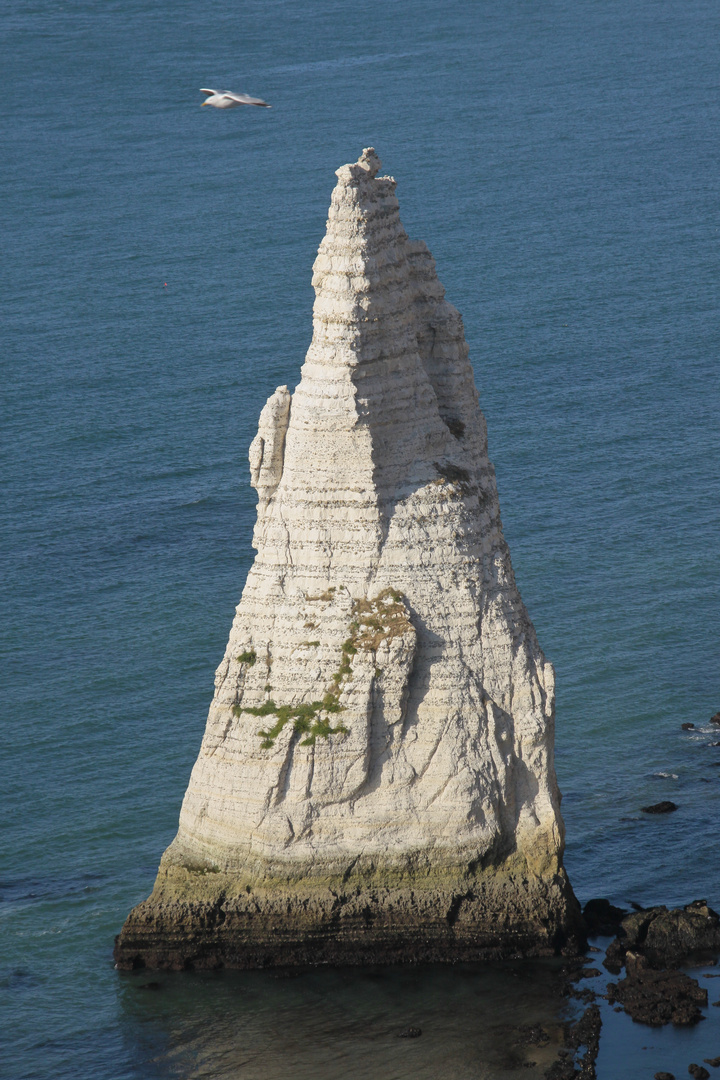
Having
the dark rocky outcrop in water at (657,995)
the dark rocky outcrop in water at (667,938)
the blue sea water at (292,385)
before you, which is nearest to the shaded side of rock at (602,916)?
the dark rocky outcrop in water at (667,938)

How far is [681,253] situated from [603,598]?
49.5 meters

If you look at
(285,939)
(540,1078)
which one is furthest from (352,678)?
(540,1078)

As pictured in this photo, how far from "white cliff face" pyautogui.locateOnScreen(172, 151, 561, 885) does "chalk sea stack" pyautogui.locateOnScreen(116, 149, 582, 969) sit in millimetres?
45

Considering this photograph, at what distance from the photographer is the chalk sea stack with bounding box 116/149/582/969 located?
39500 mm

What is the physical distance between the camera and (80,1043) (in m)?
38.7

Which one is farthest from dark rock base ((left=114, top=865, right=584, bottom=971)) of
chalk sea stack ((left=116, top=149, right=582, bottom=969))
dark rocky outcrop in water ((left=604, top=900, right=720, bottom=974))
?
dark rocky outcrop in water ((left=604, top=900, right=720, bottom=974))

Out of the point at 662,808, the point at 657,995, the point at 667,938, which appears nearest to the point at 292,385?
the point at 662,808

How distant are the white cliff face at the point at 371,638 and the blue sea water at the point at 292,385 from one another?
140 inches

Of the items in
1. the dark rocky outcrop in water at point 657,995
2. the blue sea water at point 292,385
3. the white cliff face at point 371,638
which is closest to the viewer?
the dark rocky outcrop in water at point 657,995

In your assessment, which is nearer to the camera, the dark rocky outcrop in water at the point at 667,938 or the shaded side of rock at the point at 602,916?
the dark rocky outcrop in water at the point at 667,938

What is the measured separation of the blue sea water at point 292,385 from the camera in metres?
39.9

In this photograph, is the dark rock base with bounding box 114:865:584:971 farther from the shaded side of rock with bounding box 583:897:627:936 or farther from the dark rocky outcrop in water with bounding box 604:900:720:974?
the shaded side of rock with bounding box 583:897:627:936

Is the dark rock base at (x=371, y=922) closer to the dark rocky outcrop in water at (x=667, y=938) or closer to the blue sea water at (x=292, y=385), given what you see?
the blue sea water at (x=292, y=385)

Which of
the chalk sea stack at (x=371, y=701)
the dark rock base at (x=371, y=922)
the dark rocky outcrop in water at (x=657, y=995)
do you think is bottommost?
the dark rocky outcrop in water at (x=657, y=995)
